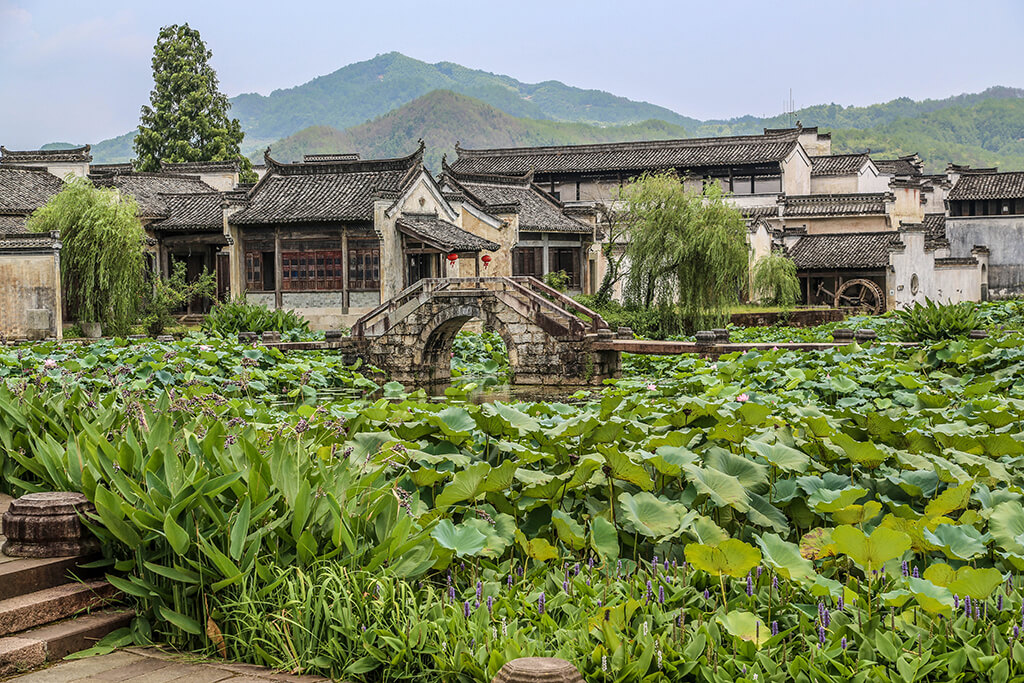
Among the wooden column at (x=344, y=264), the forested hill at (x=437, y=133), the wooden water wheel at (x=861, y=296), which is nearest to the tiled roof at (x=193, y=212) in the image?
the wooden column at (x=344, y=264)

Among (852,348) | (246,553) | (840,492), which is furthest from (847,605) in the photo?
(852,348)

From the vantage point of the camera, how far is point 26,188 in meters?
29.7

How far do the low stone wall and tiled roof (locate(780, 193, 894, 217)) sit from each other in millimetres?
10324

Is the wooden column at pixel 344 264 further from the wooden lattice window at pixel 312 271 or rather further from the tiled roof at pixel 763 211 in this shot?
the tiled roof at pixel 763 211

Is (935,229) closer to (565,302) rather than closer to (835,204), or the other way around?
(835,204)

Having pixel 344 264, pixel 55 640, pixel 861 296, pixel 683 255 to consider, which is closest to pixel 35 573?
pixel 55 640

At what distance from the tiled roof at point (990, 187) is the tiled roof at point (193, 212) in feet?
88.4

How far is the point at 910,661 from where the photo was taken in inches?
156

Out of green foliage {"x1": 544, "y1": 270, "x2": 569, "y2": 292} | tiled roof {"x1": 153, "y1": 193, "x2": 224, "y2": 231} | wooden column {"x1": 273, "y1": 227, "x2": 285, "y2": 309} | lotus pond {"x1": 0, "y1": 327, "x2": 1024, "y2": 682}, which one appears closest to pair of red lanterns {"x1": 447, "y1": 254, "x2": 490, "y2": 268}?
green foliage {"x1": 544, "y1": 270, "x2": 569, "y2": 292}

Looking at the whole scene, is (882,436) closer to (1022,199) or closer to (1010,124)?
(1022,199)

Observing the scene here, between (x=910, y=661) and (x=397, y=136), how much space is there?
12192 centimetres

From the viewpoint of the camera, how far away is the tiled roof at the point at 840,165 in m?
47.2

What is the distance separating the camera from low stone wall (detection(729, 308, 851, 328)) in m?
31.7

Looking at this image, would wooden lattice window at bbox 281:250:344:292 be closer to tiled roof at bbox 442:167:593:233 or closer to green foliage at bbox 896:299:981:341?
tiled roof at bbox 442:167:593:233
